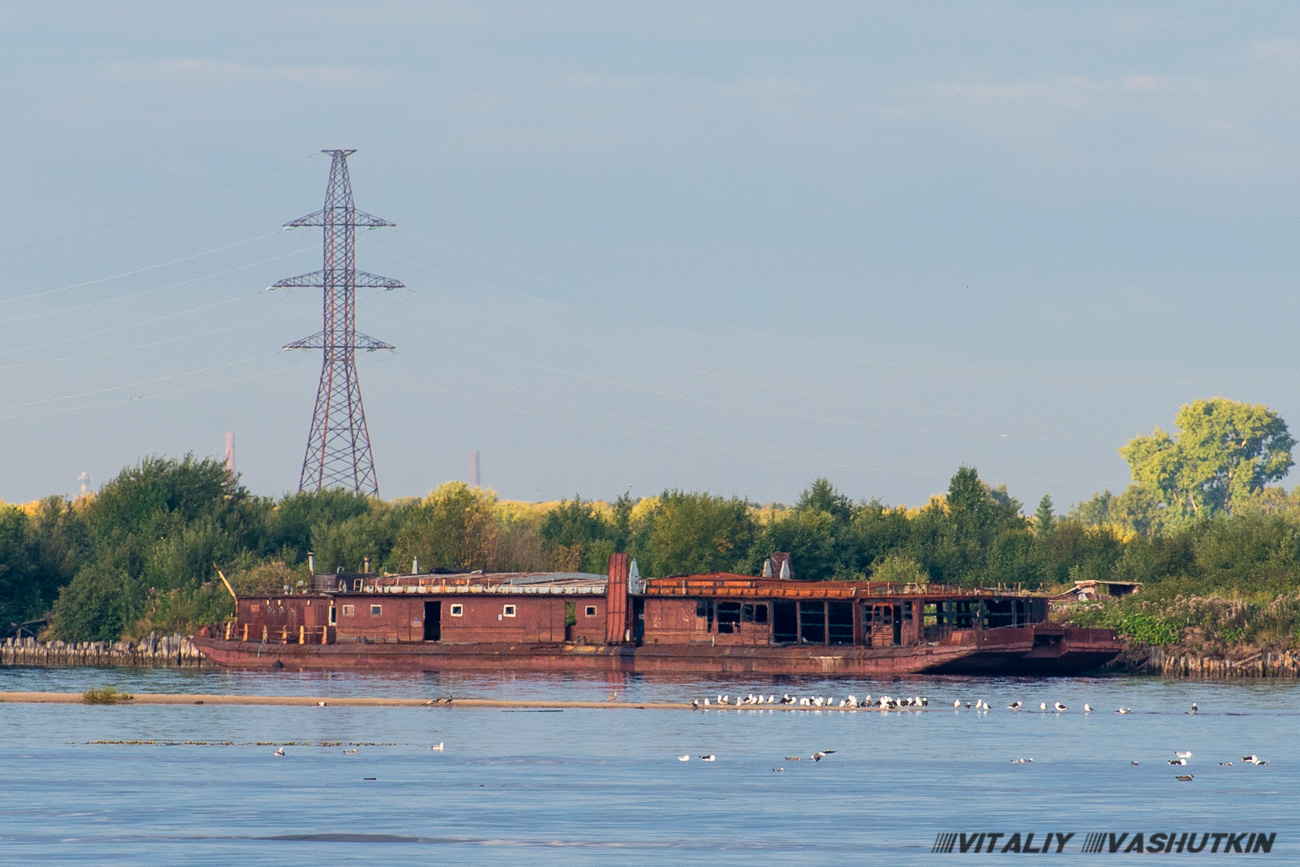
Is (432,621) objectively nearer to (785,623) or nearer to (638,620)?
(638,620)

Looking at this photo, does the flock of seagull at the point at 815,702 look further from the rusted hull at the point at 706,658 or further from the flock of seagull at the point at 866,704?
the rusted hull at the point at 706,658

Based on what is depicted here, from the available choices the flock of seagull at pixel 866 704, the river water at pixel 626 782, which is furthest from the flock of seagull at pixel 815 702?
the river water at pixel 626 782

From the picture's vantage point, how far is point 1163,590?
314ft

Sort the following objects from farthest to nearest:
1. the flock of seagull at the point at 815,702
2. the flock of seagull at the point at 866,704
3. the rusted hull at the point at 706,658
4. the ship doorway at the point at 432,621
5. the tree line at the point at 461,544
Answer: the tree line at the point at 461,544
the ship doorway at the point at 432,621
the rusted hull at the point at 706,658
the flock of seagull at the point at 815,702
the flock of seagull at the point at 866,704

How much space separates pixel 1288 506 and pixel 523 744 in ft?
500

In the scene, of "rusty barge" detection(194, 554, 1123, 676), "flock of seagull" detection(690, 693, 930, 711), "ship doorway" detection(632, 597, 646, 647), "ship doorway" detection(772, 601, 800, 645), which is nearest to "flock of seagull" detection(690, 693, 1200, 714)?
"flock of seagull" detection(690, 693, 930, 711)

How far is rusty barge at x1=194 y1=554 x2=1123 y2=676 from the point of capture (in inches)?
3492

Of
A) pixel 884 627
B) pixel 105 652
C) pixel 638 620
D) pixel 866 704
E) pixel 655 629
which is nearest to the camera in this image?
pixel 866 704

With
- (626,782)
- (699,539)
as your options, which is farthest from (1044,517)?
A: (626,782)

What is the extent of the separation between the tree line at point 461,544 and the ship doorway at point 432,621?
46.9ft

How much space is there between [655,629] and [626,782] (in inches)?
1813

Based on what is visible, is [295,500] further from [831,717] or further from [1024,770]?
[1024,770]

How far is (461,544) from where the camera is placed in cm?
11981

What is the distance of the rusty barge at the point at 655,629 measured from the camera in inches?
3492
